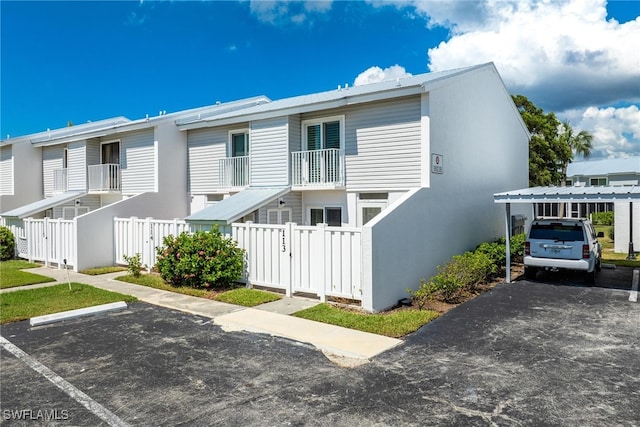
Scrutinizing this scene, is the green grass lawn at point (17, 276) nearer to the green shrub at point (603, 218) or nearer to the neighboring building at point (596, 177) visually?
the neighboring building at point (596, 177)

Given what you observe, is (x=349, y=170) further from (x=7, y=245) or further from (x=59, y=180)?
(x=59, y=180)

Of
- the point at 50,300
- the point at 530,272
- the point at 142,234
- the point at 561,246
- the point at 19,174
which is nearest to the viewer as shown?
the point at 50,300

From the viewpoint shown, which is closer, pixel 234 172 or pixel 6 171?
pixel 234 172

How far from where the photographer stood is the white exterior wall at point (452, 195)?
9.64 m

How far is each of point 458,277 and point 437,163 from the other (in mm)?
3670

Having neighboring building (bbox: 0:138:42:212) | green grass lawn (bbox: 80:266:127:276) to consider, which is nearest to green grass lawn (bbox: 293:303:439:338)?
green grass lawn (bbox: 80:266:127:276)

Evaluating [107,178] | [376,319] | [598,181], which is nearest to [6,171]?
[107,178]

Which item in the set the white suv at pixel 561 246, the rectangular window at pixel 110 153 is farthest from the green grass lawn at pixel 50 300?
the white suv at pixel 561 246

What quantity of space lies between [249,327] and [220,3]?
1481 centimetres

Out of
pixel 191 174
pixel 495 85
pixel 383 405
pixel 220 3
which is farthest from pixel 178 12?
pixel 383 405

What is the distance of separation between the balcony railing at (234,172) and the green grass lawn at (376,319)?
8.22 meters

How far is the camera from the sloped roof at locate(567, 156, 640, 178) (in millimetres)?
36875

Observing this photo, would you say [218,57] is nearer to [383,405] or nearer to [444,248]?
[444,248]

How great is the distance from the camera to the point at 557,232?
1213 centimetres
